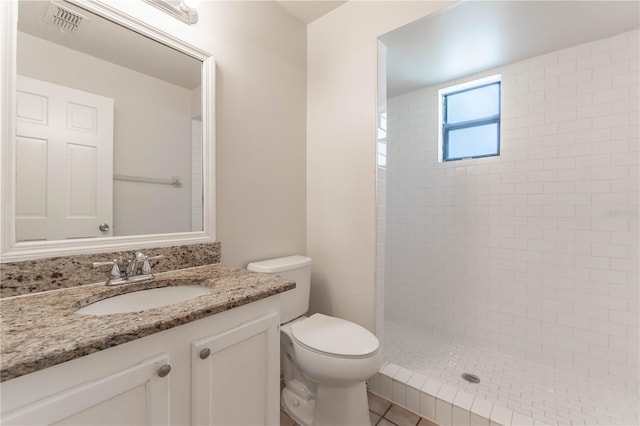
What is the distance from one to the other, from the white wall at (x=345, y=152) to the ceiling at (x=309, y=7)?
0.14 feet

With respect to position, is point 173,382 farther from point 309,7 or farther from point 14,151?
point 309,7

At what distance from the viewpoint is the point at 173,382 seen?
2.58 feet

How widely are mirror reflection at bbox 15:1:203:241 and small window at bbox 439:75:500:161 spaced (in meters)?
2.11

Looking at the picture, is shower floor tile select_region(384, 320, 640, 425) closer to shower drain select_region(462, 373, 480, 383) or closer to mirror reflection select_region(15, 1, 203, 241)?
shower drain select_region(462, 373, 480, 383)

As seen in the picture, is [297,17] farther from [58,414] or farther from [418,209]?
[58,414]

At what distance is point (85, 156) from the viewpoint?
3.61 ft

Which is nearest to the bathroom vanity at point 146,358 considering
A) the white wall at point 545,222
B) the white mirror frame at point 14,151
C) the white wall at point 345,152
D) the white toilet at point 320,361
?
the white mirror frame at point 14,151

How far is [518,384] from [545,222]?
112 centimetres

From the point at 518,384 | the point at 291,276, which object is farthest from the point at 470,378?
the point at 291,276

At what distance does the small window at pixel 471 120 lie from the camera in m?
2.29

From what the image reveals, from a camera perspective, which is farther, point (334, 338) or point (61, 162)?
point (334, 338)

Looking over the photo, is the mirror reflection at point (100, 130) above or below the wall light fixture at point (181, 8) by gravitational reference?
below

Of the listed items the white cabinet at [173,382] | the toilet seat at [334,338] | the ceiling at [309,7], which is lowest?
the toilet seat at [334,338]

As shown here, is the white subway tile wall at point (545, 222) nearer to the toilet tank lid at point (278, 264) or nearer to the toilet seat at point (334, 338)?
the toilet tank lid at point (278, 264)
